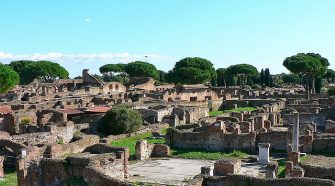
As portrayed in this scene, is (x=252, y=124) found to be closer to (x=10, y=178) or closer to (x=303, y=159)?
(x=303, y=159)

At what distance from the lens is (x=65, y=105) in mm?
46906

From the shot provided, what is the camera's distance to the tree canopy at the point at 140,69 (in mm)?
92188

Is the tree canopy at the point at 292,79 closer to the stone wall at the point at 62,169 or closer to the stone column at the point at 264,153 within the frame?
the stone column at the point at 264,153

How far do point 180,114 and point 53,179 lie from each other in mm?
26201

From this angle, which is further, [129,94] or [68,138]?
[129,94]

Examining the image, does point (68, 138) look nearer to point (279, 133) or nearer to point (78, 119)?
point (78, 119)

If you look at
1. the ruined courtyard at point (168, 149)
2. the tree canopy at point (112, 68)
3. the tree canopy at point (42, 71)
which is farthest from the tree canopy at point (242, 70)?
the ruined courtyard at point (168, 149)

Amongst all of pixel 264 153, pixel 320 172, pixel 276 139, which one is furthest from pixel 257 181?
pixel 276 139

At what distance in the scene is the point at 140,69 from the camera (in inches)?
3627

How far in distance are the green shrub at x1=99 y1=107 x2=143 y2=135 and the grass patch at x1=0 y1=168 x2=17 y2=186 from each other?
1147cm

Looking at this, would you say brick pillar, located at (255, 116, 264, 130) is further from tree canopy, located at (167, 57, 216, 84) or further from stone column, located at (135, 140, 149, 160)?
tree canopy, located at (167, 57, 216, 84)

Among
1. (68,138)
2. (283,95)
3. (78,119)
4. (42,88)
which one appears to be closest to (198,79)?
(283,95)

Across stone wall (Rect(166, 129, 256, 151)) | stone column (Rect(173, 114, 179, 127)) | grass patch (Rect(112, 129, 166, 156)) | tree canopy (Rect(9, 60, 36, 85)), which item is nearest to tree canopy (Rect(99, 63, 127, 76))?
tree canopy (Rect(9, 60, 36, 85))

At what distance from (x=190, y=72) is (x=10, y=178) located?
5883 cm
